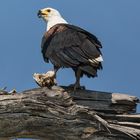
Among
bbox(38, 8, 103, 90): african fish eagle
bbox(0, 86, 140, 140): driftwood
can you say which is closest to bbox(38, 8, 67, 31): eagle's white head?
bbox(38, 8, 103, 90): african fish eagle

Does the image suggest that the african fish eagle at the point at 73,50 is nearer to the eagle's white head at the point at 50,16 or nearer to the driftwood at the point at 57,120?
the driftwood at the point at 57,120

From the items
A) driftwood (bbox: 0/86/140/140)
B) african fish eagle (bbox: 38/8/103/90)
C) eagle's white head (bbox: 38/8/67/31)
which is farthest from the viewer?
eagle's white head (bbox: 38/8/67/31)

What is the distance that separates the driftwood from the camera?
17.8 feet

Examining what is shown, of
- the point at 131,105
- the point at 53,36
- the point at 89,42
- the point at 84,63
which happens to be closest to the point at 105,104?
the point at 131,105

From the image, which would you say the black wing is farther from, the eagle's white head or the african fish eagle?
the eagle's white head

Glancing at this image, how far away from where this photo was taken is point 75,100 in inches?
229

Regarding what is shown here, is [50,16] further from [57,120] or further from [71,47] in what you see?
[57,120]

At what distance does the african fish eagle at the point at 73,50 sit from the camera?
618cm

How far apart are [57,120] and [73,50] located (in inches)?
52.2

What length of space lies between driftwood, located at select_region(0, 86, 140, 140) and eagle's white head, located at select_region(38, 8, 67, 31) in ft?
10.8

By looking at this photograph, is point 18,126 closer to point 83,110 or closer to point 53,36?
point 83,110

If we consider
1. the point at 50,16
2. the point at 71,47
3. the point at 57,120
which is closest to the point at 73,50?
the point at 71,47

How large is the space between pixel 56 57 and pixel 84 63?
63cm

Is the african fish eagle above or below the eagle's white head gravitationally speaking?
below
